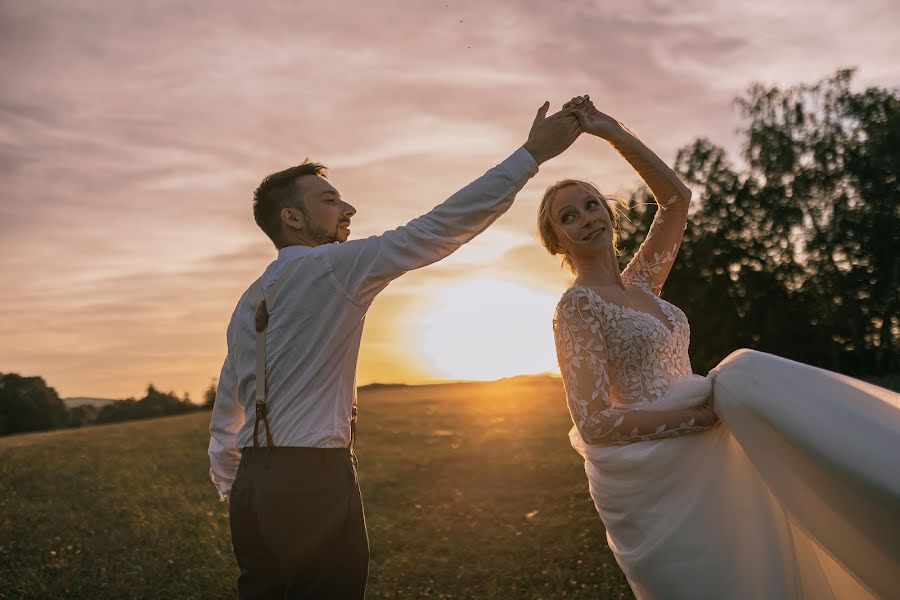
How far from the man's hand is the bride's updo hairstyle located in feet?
2.35

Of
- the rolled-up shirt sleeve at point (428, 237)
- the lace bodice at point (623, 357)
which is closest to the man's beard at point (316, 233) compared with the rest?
the rolled-up shirt sleeve at point (428, 237)

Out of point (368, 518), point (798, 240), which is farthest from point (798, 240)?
point (368, 518)

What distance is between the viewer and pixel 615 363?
484 cm

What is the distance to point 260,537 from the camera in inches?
163

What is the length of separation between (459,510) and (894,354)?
120ft

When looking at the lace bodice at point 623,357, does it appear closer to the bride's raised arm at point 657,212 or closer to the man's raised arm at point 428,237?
the bride's raised arm at point 657,212

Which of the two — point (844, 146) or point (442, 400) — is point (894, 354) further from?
point (442, 400)

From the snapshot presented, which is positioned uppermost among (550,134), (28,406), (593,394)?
(550,134)

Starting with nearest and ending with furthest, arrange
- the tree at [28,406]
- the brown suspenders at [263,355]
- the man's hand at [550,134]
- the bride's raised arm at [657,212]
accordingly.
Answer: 1. the brown suspenders at [263,355]
2. the man's hand at [550,134]
3. the bride's raised arm at [657,212]
4. the tree at [28,406]

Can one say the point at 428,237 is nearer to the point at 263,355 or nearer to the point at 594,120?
the point at 263,355

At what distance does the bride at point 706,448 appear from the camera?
12.2 ft

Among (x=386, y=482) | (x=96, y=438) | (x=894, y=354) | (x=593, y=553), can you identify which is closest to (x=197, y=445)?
(x=96, y=438)

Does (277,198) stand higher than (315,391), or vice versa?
(277,198)

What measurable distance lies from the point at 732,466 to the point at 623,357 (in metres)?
0.91
